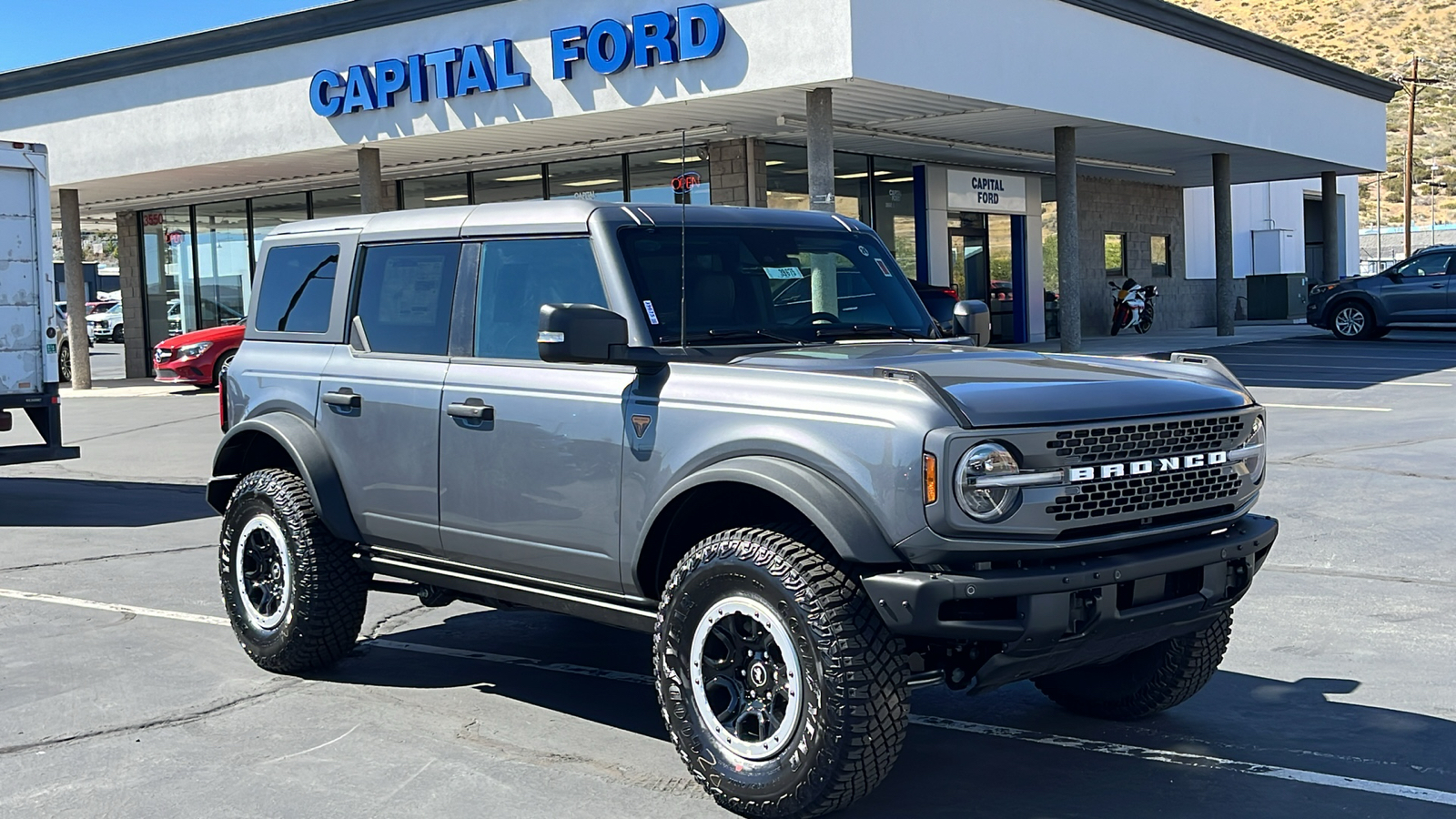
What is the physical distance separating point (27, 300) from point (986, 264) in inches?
781

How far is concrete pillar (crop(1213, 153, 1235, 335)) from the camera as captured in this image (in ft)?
95.6

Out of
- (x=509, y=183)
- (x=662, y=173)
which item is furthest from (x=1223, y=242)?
(x=509, y=183)

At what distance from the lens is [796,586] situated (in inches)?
171

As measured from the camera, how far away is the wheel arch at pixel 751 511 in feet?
14.0

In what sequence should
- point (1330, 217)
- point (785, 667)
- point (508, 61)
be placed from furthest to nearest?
point (1330, 217) → point (508, 61) → point (785, 667)

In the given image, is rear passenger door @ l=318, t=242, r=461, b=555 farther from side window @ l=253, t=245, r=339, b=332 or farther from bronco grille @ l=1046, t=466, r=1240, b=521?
bronco grille @ l=1046, t=466, r=1240, b=521

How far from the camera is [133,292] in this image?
32062 millimetres

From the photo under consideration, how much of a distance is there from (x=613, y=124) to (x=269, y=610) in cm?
1410

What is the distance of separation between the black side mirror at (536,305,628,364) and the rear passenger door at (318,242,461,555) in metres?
1.07

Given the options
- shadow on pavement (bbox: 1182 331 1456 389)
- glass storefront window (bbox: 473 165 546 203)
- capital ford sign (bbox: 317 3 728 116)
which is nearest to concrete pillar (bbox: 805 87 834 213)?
capital ford sign (bbox: 317 3 728 116)

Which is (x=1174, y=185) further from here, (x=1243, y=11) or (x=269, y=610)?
(x=1243, y=11)

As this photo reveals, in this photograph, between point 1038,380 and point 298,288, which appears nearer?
point 1038,380

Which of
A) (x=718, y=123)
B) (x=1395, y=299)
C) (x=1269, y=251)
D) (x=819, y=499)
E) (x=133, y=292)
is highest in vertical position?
(x=718, y=123)

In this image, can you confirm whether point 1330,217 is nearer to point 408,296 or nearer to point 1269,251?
point 1269,251
